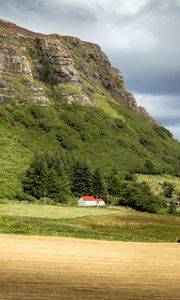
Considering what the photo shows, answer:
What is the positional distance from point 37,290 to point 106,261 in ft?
31.3

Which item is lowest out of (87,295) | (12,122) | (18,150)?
(87,295)

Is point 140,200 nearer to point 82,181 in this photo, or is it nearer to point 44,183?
point 82,181

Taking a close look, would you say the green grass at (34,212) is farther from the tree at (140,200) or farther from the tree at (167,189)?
the tree at (167,189)

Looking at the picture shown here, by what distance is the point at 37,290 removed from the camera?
20.5 metres

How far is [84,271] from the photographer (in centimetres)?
2548

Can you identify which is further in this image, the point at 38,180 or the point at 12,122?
the point at 12,122

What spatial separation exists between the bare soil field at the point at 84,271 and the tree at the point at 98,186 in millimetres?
106194

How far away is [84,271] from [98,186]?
121 m

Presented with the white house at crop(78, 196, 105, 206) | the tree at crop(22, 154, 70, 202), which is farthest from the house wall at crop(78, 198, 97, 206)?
the tree at crop(22, 154, 70, 202)

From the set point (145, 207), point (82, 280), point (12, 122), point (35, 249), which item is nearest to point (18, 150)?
point (12, 122)

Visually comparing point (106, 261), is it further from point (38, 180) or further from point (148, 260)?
point (38, 180)

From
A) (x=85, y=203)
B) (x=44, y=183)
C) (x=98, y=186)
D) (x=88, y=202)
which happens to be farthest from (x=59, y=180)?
(x=98, y=186)

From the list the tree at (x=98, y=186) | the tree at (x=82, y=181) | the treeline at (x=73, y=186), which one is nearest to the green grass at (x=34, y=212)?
the treeline at (x=73, y=186)

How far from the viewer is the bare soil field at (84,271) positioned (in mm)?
20625
